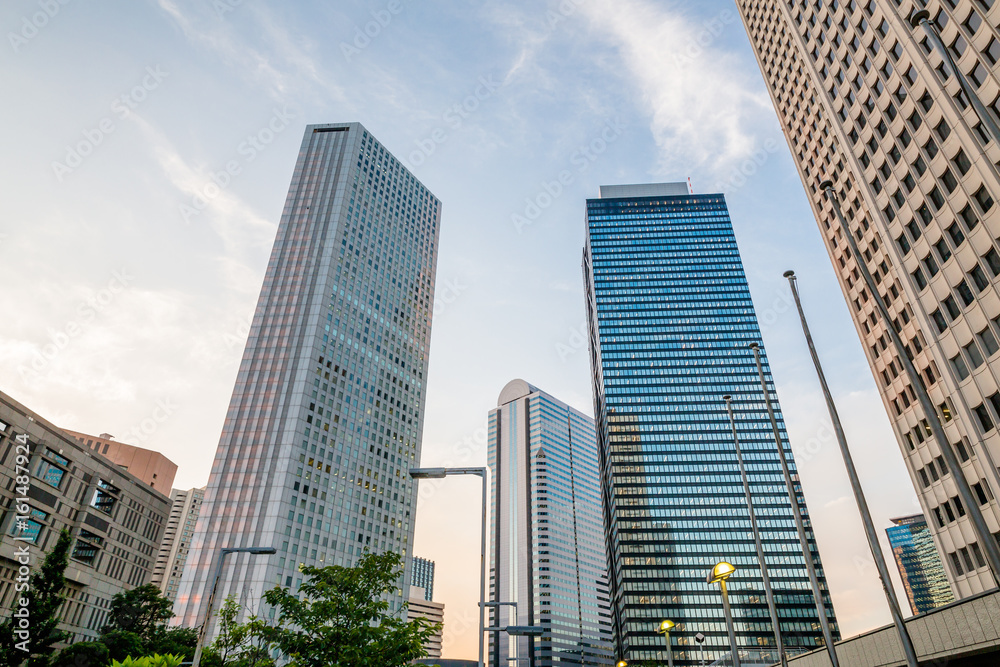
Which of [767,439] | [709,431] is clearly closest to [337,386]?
[709,431]

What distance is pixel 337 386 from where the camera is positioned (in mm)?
119000

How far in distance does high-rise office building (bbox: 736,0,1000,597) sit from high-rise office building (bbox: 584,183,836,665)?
369ft

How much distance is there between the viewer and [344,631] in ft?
68.3

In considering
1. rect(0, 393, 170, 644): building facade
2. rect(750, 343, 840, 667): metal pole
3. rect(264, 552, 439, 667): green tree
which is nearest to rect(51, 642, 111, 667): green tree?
rect(0, 393, 170, 644): building facade

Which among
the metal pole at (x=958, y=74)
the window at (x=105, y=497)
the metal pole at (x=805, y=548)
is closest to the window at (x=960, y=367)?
the metal pole at (x=805, y=548)

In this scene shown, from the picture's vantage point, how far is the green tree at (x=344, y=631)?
20.4 metres

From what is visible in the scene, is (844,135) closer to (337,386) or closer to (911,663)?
(911,663)

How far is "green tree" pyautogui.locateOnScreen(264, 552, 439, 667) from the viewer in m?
20.4

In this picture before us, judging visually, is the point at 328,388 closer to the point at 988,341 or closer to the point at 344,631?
the point at 344,631

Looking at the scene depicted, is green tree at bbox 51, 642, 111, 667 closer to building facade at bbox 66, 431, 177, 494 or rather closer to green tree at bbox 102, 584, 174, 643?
green tree at bbox 102, 584, 174, 643

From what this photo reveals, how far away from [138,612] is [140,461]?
86798mm

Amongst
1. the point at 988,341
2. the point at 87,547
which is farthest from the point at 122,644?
the point at 988,341

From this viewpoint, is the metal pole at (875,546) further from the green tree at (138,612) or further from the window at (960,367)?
the green tree at (138,612)

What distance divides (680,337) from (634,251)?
36527 mm
